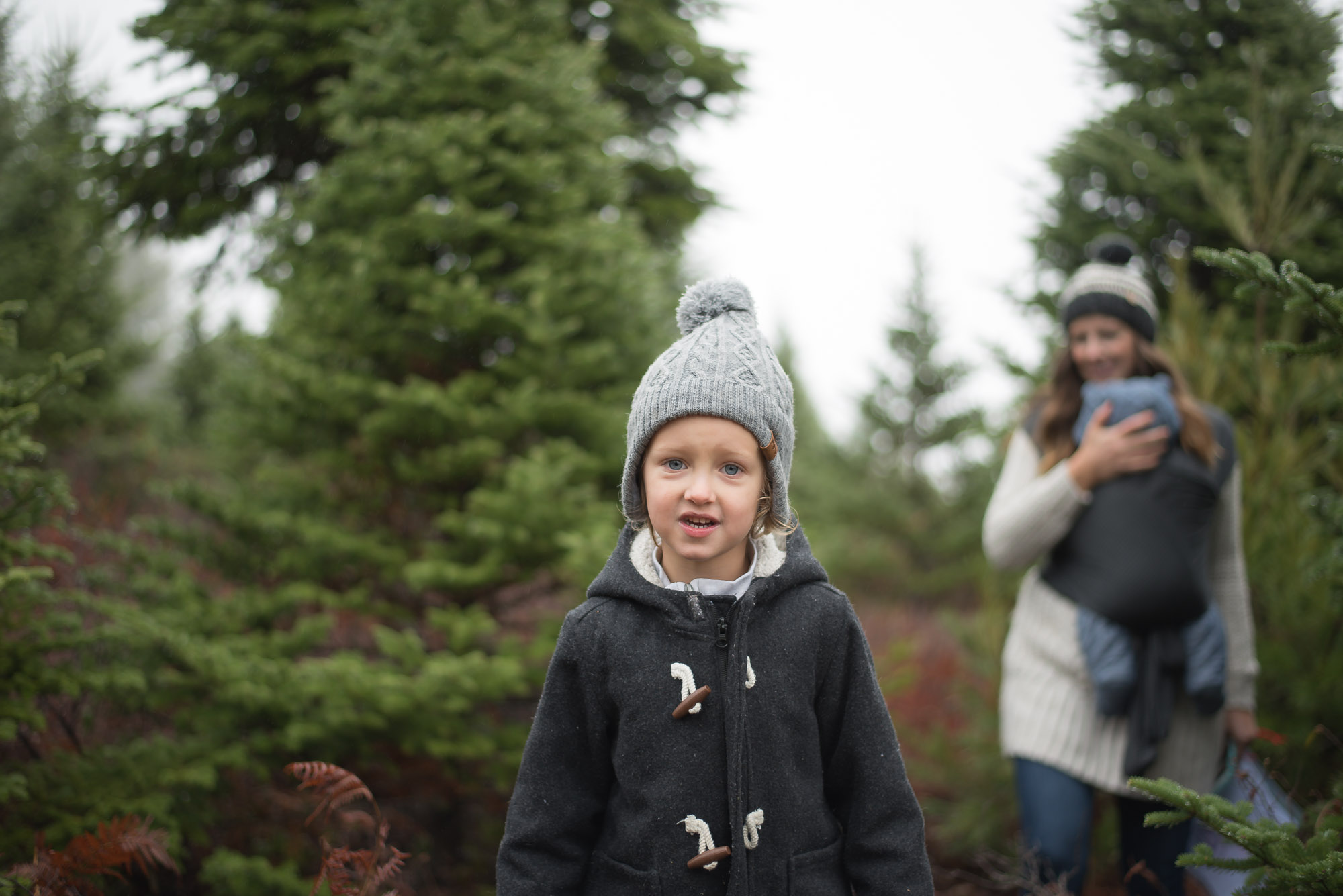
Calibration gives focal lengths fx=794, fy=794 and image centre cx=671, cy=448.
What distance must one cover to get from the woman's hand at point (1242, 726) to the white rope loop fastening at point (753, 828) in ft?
7.10

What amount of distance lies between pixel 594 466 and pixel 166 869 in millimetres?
2378

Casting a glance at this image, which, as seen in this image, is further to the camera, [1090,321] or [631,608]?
[1090,321]

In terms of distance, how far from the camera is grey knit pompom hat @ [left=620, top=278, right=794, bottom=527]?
1.73 m

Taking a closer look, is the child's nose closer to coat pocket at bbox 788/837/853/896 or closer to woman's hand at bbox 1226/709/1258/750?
coat pocket at bbox 788/837/853/896

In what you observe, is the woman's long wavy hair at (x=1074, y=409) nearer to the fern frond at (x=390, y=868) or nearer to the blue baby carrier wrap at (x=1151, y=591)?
the blue baby carrier wrap at (x=1151, y=591)

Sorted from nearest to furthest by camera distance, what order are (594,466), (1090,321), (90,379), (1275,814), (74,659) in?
(1275,814), (1090,321), (74,659), (594,466), (90,379)

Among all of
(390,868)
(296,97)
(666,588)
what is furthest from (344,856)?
(296,97)

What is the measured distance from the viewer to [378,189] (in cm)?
401

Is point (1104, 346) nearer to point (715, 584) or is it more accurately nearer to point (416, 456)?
point (715, 584)

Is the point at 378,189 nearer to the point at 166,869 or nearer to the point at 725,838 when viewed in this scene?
the point at 166,869

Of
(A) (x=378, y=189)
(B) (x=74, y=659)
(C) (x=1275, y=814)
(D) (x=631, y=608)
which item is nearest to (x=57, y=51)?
(A) (x=378, y=189)

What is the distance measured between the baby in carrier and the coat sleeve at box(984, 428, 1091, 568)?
0.52 feet

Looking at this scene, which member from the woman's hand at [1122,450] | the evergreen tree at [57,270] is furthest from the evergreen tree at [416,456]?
the evergreen tree at [57,270]

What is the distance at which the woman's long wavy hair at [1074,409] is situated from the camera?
2.80 m
